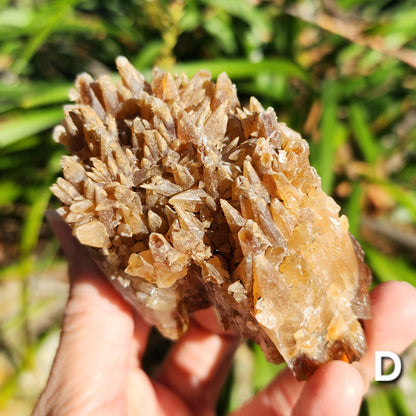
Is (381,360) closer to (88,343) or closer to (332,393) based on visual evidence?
(332,393)

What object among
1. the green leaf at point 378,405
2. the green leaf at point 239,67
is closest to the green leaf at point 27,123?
the green leaf at point 239,67

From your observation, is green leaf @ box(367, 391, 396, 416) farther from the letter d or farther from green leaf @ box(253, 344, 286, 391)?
the letter d

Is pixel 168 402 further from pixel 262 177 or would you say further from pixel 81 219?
pixel 262 177

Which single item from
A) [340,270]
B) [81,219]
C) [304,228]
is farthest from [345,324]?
[81,219]

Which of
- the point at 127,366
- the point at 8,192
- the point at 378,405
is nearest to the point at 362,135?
the point at 378,405

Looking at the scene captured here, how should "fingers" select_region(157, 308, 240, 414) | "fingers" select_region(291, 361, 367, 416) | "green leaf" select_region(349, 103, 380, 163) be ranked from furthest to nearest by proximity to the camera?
"green leaf" select_region(349, 103, 380, 163) < "fingers" select_region(157, 308, 240, 414) < "fingers" select_region(291, 361, 367, 416)

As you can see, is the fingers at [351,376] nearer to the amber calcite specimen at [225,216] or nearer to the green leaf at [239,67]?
the amber calcite specimen at [225,216]

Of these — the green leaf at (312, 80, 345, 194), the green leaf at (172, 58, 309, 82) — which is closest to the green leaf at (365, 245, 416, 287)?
the green leaf at (312, 80, 345, 194)

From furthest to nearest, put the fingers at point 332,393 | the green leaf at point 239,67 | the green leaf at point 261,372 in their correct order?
the green leaf at point 239,67
the green leaf at point 261,372
the fingers at point 332,393
